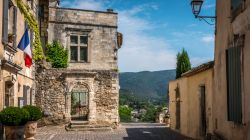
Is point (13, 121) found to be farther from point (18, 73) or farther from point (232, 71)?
point (232, 71)

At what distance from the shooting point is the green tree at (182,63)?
27.2 metres

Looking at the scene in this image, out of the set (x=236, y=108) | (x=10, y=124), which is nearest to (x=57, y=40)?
(x=10, y=124)

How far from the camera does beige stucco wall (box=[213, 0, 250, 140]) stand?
893 centimetres

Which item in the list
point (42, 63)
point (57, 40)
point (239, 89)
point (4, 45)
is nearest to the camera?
point (239, 89)

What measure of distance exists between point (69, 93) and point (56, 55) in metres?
2.47

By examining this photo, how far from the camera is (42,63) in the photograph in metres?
23.1

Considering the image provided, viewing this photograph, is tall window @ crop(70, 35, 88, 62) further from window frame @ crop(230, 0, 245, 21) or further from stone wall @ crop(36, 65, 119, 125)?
window frame @ crop(230, 0, 245, 21)

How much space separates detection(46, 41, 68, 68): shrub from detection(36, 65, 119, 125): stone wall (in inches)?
31.7

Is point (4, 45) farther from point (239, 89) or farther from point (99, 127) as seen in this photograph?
point (99, 127)

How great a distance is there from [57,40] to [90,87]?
3.56 metres

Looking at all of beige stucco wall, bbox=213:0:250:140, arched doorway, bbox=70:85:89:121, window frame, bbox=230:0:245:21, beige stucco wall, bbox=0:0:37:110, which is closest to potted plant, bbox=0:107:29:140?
beige stucco wall, bbox=0:0:37:110

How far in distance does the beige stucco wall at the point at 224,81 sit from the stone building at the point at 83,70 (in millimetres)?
12135

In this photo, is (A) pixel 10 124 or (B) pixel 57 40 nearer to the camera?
(A) pixel 10 124

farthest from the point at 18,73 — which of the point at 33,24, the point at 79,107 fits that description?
the point at 79,107
